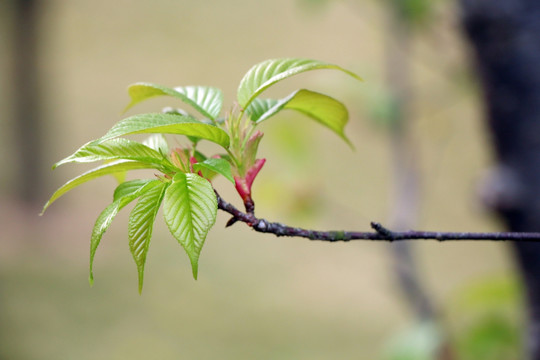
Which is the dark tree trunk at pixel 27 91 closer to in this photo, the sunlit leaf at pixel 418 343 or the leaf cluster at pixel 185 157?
the sunlit leaf at pixel 418 343

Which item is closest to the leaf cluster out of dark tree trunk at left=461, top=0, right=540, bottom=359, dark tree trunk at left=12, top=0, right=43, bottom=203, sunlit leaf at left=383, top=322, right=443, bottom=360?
dark tree trunk at left=461, top=0, right=540, bottom=359

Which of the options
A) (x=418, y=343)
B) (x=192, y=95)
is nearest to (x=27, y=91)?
(x=418, y=343)

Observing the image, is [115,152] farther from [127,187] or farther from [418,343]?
[418,343]

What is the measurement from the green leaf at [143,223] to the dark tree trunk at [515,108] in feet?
1.56

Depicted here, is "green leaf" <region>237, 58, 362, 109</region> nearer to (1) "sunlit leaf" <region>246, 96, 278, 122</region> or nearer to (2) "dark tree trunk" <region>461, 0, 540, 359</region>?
(1) "sunlit leaf" <region>246, 96, 278, 122</region>

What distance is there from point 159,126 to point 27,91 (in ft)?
7.60

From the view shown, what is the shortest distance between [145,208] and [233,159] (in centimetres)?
6

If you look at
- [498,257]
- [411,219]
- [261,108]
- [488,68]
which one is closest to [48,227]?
[498,257]

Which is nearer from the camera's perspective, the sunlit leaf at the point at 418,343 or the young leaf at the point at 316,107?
the young leaf at the point at 316,107

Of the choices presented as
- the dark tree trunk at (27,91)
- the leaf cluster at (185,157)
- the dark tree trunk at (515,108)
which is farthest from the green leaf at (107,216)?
the dark tree trunk at (27,91)

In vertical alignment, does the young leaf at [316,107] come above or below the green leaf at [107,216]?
above

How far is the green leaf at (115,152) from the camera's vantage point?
0.74 feet

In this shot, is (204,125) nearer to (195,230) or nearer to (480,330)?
(195,230)

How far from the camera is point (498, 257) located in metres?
1.78
